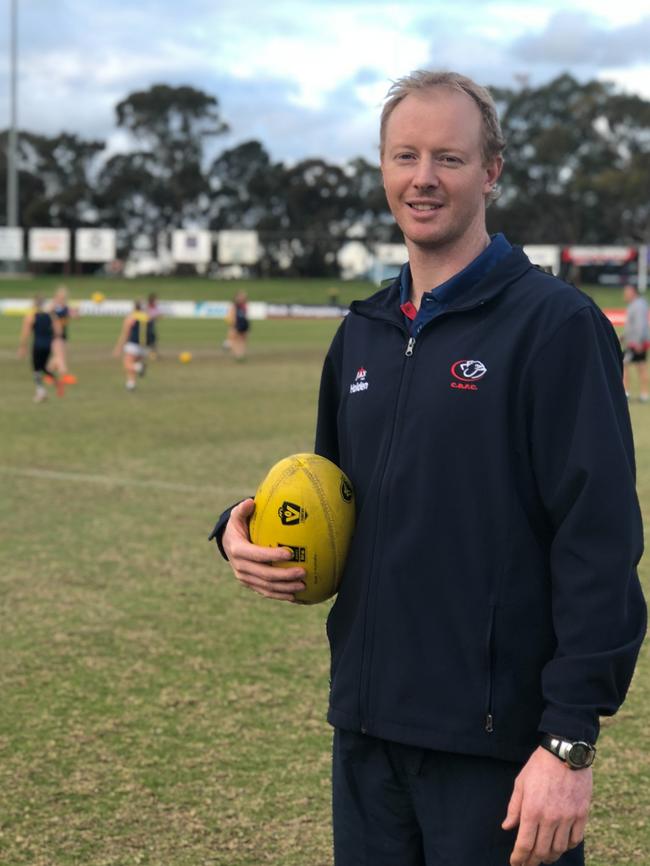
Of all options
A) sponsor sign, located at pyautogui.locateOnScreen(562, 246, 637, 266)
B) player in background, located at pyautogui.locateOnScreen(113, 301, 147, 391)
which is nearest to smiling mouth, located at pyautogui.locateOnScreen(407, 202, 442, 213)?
player in background, located at pyautogui.locateOnScreen(113, 301, 147, 391)

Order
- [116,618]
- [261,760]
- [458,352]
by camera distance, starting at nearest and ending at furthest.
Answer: [458,352]
[261,760]
[116,618]

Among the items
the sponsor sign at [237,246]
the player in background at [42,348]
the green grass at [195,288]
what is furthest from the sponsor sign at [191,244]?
the player in background at [42,348]

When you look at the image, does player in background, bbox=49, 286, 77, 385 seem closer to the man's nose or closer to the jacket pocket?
the man's nose

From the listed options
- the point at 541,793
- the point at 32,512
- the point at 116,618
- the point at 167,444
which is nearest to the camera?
the point at 541,793

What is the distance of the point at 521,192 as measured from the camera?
94562 mm

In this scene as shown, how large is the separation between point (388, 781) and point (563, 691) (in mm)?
498

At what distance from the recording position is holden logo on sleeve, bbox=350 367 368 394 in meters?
2.77

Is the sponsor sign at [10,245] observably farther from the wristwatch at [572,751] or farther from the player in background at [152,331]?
the wristwatch at [572,751]

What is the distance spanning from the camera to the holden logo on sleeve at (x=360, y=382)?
277cm

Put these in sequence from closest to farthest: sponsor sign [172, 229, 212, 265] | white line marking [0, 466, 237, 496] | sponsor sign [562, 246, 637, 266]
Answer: white line marking [0, 466, 237, 496]
sponsor sign [562, 246, 637, 266]
sponsor sign [172, 229, 212, 265]

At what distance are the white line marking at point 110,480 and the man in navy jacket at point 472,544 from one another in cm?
887

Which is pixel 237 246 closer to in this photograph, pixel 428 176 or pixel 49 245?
pixel 49 245

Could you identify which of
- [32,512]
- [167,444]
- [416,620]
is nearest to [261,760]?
[416,620]

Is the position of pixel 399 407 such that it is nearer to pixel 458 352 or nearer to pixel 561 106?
pixel 458 352
